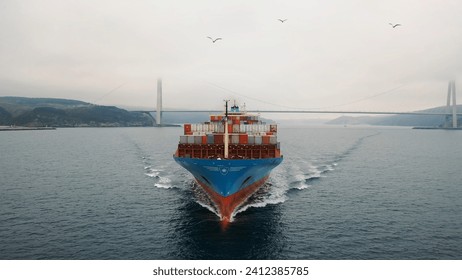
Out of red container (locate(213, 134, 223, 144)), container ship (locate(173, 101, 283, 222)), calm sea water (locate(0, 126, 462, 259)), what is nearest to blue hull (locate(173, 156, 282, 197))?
container ship (locate(173, 101, 283, 222))

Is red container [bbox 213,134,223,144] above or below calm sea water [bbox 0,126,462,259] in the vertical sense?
above

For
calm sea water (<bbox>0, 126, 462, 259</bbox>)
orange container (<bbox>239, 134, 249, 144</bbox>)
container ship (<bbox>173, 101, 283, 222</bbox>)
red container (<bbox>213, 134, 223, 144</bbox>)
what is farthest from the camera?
orange container (<bbox>239, 134, 249, 144</bbox>)

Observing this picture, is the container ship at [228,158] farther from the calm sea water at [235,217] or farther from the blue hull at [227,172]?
the calm sea water at [235,217]

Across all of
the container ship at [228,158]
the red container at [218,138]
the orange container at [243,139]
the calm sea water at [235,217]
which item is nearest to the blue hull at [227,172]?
the container ship at [228,158]

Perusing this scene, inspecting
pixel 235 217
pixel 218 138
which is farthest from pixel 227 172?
pixel 218 138

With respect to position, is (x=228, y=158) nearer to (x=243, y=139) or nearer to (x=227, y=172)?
(x=227, y=172)

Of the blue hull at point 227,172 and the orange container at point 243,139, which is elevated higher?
the orange container at point 243,139

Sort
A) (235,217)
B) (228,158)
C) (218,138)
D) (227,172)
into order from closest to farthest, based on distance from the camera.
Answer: (235,217), (227,172), (228,158), (218,138)

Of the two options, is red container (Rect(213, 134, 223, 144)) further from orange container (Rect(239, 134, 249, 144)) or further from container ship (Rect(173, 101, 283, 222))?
orange container (Rect(239, 134, 249, 144))
